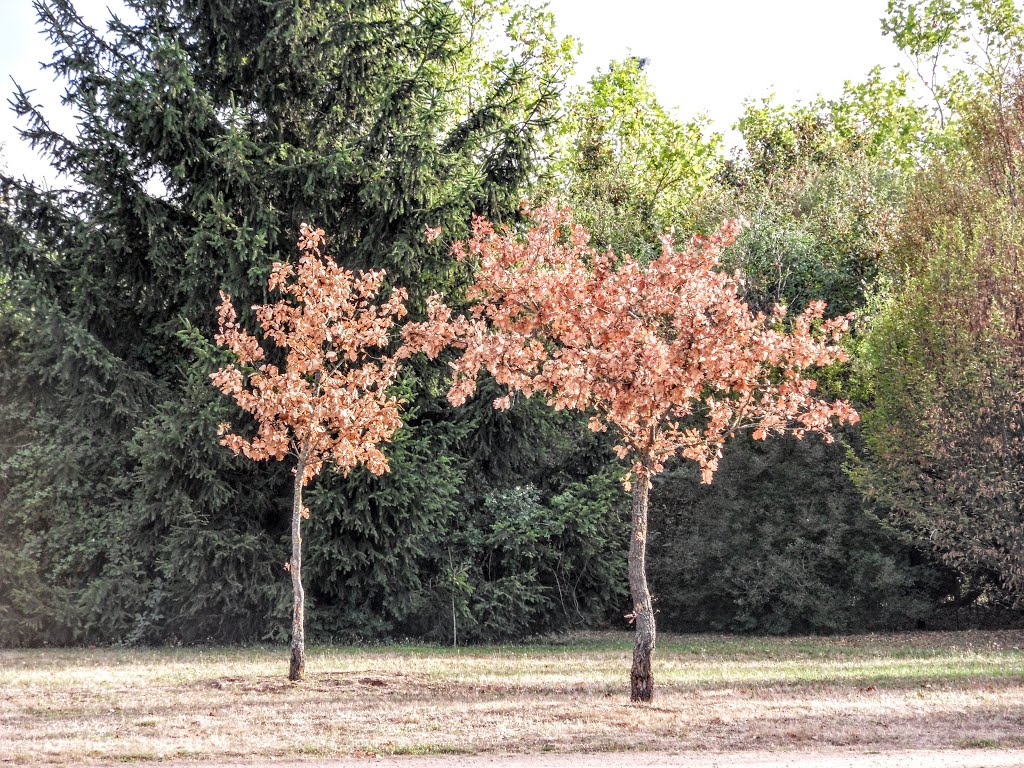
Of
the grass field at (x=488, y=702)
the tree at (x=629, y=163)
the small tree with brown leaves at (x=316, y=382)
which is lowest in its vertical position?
the grass field at (x=488, y=702)

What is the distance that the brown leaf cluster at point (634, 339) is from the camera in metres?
11.6

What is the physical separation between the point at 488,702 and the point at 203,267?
9.86 meters

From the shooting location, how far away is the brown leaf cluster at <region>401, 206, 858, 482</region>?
11570 millimetres

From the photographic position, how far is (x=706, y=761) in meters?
8.86

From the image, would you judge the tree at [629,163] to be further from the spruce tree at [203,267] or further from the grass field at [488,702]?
the grass field at [488,702]

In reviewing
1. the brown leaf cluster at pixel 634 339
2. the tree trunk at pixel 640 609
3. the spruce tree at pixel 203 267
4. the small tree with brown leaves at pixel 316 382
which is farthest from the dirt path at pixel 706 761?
the spruce tree at pixel 203 267

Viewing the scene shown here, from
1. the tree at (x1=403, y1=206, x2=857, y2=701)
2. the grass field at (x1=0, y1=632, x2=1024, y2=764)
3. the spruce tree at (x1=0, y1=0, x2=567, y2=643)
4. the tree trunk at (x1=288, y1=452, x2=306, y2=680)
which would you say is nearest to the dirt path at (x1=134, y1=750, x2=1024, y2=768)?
the grass field at (x1=0, y1=632, x2=1024, y2=764)

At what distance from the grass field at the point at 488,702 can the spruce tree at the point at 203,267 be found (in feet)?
5.32

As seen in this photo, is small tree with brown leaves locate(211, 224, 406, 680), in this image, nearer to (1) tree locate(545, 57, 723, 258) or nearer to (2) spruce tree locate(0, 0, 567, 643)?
(2) spruce tree locate(0, 0, 567, 643)

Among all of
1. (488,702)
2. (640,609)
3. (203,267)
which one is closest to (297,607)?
(488,702)

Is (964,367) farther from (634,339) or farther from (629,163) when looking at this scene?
(629,163)

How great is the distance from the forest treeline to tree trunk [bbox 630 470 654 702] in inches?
242

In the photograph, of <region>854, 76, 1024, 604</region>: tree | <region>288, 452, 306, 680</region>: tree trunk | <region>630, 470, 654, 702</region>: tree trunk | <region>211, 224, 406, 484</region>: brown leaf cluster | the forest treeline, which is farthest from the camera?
the forest treeline

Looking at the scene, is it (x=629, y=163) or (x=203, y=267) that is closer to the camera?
(x=203, y=267)
